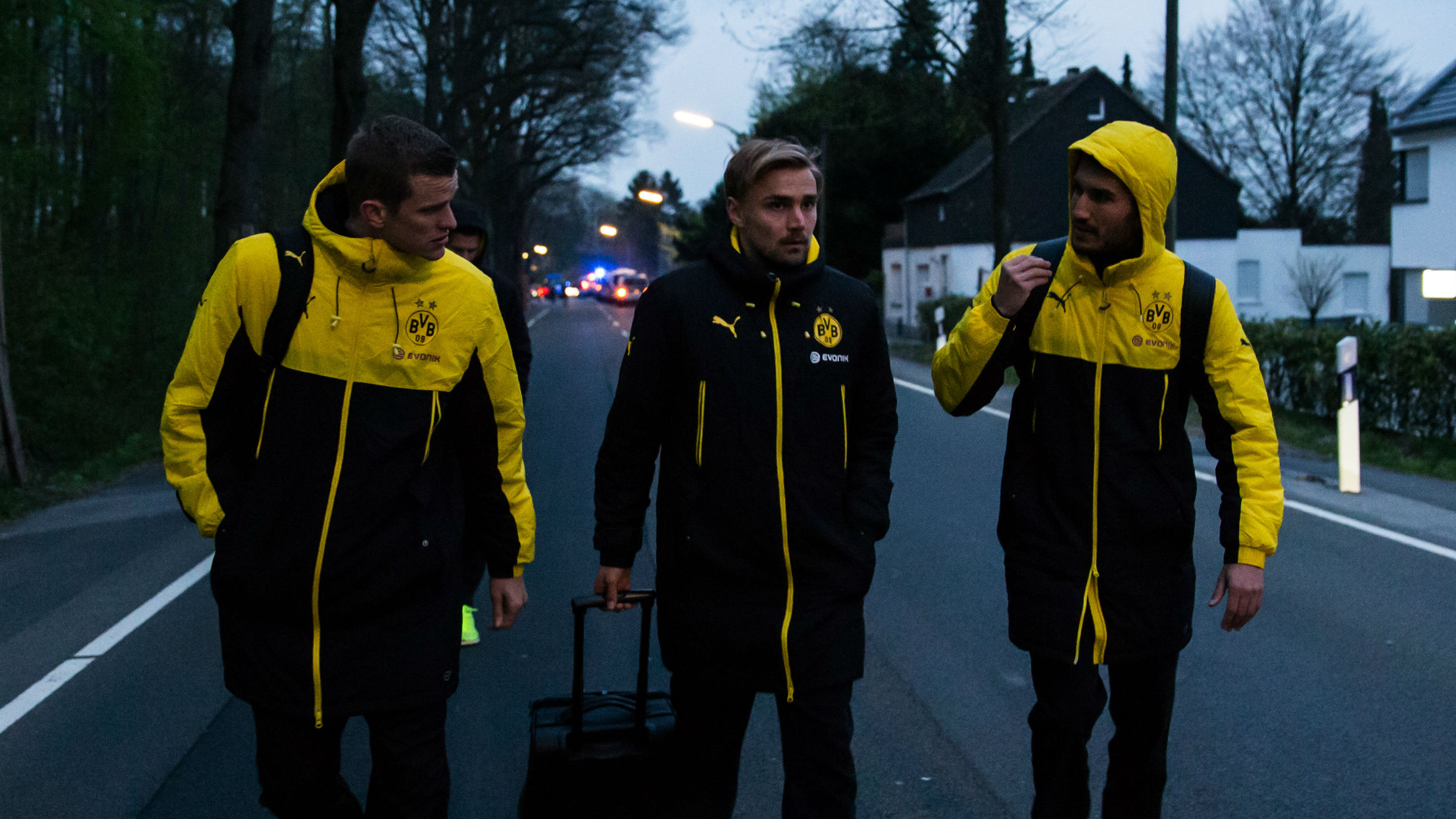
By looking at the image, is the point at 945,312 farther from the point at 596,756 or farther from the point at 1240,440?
the point at 596,756

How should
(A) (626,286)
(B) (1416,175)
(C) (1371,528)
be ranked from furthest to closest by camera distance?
(A) (626,286), (B) (1416,175), (C) (1371,528)

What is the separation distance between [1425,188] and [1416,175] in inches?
17.8

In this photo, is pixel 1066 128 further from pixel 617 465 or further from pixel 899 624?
pixel 617 465

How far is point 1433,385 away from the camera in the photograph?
Answer: 12.6 meters

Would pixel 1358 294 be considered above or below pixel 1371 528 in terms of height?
above

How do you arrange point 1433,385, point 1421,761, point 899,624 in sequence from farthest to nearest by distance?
point 1433,385, point 899,624, point 1421,761

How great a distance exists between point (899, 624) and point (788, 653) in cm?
351

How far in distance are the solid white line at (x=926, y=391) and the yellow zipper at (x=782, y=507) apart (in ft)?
40.9

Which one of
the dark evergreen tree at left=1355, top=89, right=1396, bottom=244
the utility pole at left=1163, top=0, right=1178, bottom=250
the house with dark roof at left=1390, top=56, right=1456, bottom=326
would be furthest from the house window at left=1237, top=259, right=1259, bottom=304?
the utility pole at left=1163, top=0, right=1178, bottom=250

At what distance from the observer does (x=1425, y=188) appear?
3275 centimetres

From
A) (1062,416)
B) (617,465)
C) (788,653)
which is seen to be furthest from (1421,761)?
(617,465)

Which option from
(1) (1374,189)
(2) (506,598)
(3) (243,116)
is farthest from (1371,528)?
(1) (1374,189)

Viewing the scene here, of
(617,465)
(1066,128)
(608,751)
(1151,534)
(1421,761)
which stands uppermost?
(1066,128)

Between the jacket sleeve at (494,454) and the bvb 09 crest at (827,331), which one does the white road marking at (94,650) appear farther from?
the bvb 09 crest at (827,331)
